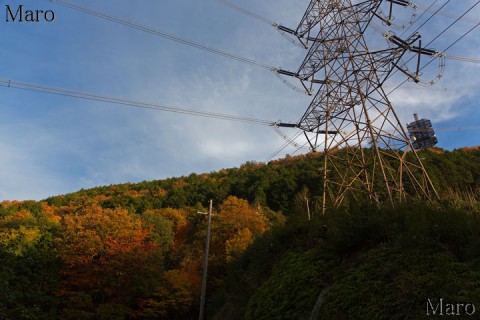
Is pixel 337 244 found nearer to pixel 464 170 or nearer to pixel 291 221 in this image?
pixel 291 221

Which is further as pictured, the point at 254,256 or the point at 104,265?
the point at 104,265

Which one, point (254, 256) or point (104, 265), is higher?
point (254, 256)

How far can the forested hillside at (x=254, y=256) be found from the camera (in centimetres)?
538

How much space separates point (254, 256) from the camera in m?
13.0

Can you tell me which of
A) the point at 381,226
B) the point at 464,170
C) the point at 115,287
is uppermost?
the point at 464,170

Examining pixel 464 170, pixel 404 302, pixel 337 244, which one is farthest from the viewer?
pixel 464 170

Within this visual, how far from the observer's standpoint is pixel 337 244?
7.44 meters

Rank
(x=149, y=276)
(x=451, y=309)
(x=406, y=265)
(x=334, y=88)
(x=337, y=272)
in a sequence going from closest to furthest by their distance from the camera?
(x=451, y=309)
(x=406, y=265)
(x=337, y=272)
(x=334, y=88)
(x=149, y=276)

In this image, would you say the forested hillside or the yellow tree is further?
the yellow tree

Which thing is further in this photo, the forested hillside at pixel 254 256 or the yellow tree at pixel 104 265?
the yellow tree at pixel 104 265

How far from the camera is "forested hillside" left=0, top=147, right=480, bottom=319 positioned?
5.38m

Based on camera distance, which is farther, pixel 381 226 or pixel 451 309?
pixel 381 226

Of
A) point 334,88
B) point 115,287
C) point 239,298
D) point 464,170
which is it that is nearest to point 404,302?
point 239,298

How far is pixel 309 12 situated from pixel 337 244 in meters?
11.4
